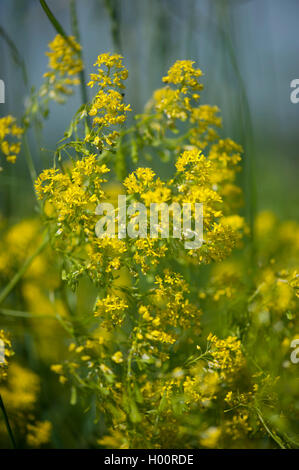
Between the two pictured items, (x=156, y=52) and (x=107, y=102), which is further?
(x=156, y=52)

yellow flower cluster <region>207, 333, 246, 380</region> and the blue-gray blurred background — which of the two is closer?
yellow flower cluster <region>207, 333, 246, 380</region>

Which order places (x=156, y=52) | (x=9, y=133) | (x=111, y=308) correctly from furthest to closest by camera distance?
(x=156, y=52) → (x=9, y=133) → (x=111, y=308)

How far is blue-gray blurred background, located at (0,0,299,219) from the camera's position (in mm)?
793

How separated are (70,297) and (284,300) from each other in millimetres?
398

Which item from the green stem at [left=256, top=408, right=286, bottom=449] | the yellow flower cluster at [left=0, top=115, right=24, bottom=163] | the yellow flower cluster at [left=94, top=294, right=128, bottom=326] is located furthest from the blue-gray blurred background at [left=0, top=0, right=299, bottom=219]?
the green stem at [left=256, top=408, right=286, bottom=449]

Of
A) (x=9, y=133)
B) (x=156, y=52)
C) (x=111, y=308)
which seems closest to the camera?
(x=111, y=308)

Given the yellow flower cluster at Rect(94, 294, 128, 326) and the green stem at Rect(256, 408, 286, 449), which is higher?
the yellow flower cluster at Rect(94, 294, 128, 326)

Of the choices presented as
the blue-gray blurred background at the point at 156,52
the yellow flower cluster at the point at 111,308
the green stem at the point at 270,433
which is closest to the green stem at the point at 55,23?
the blue-gray blurred background at the point at 156,52

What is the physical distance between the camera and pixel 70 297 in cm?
78

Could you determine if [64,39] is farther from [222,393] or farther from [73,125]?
[222,393]

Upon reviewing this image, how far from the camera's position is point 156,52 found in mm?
1047

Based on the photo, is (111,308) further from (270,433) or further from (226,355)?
(270,433)

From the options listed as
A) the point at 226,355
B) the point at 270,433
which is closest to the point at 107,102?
the point at 226,355

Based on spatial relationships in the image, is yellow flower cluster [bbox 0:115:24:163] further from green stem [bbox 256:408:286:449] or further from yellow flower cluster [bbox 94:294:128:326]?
green stem [bbox 256:408:286:449]
